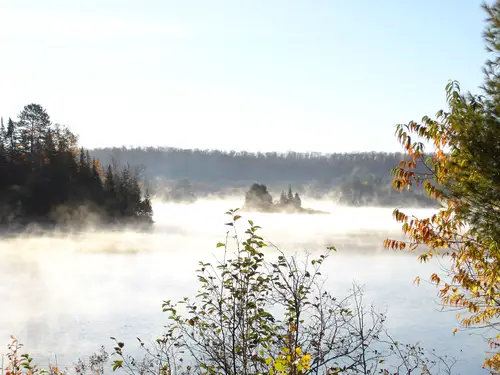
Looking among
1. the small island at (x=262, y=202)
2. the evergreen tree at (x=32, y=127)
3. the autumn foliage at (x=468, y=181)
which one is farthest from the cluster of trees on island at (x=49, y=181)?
the autumn foliage at (x=468, y=181)

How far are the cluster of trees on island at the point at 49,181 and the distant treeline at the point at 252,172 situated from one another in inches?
3688

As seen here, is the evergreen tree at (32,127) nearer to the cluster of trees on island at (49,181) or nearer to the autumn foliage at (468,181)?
the cluster of trees on island at (49,181)

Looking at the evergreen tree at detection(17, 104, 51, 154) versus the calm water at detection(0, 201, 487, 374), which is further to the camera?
the evergreen tree at detection(17, 104, 51, 154)

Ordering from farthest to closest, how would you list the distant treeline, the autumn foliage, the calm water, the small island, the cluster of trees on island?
the distant treeline, the small island, the cluster of trees on island, the calm water, the autumn foliage

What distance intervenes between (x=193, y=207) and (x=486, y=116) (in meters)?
173

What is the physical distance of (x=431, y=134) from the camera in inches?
368

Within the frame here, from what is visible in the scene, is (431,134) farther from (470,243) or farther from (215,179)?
(215,179)

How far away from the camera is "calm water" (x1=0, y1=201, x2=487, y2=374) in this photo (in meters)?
24.4

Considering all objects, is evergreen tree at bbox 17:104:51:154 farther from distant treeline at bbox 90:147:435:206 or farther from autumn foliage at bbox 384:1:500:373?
distant treeline at bbox 90:147:435:206

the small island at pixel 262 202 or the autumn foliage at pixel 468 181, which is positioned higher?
the autumn foliage at pixel 468 181

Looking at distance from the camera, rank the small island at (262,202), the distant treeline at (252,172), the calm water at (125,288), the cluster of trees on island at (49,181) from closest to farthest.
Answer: the calm water at (125,288), the cluster of trees on island at (49,181), the small island at (262,202), the distant treeline at (252,172)

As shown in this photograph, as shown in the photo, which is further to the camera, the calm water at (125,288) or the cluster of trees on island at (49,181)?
the cluster of trees on island at (49,181)

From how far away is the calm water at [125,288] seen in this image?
24.4m

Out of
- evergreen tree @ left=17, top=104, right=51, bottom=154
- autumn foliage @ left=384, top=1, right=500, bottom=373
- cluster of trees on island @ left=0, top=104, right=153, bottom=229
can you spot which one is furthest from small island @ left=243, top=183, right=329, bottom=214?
autumn foliage @ left=384, top=1, right=500, bottom=373
